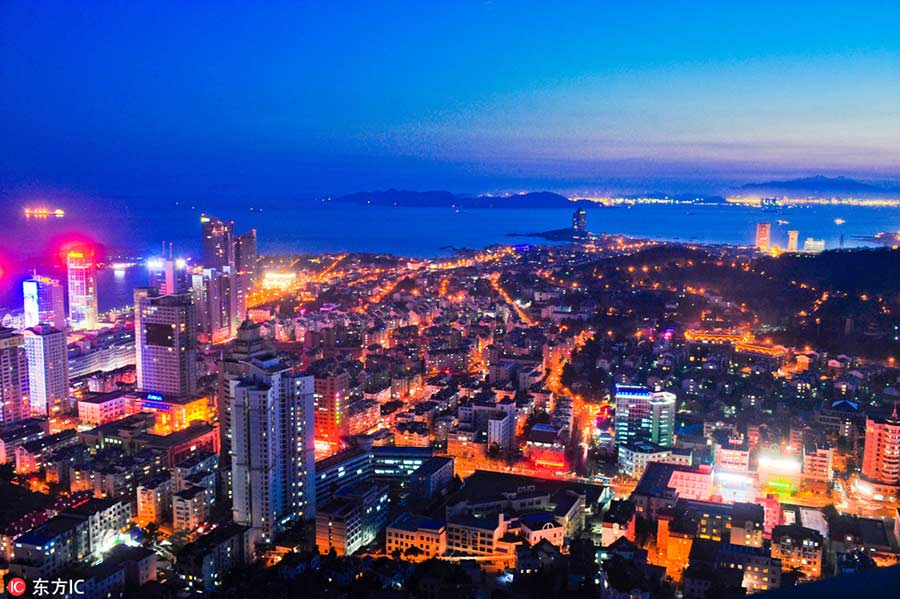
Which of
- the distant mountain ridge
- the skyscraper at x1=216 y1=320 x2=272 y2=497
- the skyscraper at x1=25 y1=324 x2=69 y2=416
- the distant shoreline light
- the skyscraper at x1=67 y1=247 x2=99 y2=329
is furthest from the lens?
the distant mountain ridge

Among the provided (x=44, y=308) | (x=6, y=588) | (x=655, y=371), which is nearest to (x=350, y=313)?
(x=44, y=308)

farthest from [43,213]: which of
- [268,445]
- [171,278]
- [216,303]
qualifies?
[268,445]

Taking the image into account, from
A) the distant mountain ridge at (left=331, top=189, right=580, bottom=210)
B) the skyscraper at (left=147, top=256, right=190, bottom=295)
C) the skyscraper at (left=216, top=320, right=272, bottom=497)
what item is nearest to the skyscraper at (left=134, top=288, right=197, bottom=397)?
the skyscraper at (left=216, top=320, right=272, bottom=497)

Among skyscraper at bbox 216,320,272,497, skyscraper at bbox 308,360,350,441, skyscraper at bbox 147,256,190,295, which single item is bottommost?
skyscraper at bbox 308,360,350,441

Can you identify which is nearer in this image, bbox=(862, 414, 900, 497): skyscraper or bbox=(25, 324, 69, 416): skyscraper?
bbox=(862, 414, 900, 497): skyscraper

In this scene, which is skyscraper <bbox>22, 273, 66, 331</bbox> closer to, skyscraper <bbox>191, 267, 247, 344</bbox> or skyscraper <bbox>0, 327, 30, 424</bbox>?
skyscraper <bbox>191, 267, 247, 344</bbox>

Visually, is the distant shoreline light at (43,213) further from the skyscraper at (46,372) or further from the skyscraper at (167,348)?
the skyscraper at (167,348)

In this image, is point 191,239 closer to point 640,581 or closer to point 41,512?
point 41,512

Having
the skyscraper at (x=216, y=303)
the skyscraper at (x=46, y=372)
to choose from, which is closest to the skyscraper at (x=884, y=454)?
the skyscraper at (x=46, y=372)
